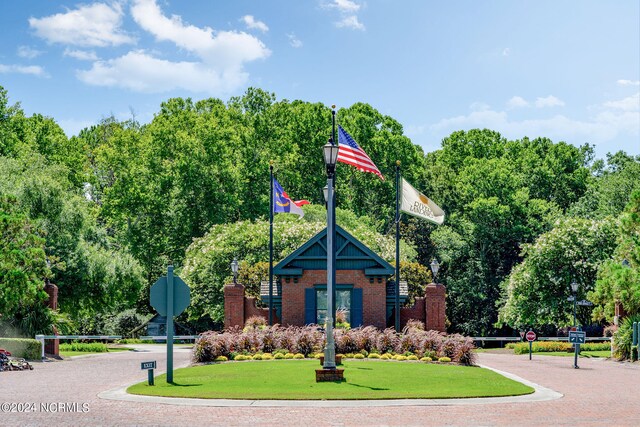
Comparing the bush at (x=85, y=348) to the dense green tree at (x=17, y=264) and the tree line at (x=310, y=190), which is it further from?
the tree line at (x=310, y=190)

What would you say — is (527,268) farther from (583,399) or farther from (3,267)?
(583,399)

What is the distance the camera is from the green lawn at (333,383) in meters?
19.6

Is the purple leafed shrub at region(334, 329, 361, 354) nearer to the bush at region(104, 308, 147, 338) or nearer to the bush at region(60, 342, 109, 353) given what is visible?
the bush at region(60, 342, 109, 353)

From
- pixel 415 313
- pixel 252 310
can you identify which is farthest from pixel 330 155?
pixel 252 310

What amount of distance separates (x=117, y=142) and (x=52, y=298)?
3563 centimetres

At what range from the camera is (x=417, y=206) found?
3606cm

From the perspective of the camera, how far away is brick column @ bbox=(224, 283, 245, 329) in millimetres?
42125

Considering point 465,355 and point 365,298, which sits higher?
point 365,298

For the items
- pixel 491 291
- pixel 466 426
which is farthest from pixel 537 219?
pixel 466 426

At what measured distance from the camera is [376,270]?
40.3 metres

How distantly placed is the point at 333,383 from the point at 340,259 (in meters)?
18.6

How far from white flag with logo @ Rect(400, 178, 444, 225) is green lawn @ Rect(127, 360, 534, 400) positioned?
344 inches

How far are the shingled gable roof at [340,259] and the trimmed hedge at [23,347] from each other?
36.5 ft

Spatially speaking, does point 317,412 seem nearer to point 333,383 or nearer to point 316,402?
point 316,402
